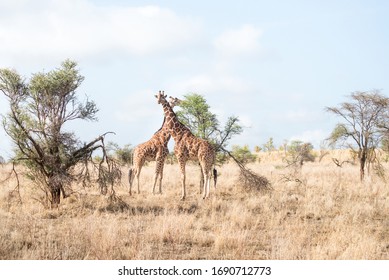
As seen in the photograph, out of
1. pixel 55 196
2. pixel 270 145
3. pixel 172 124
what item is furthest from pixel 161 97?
pixel 270 145

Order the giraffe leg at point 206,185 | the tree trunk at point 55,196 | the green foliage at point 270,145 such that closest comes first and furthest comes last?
1. the tree trunk at point 55,196
2. the giraffe leg at point 206,185
3. the green foliage at point 270,145

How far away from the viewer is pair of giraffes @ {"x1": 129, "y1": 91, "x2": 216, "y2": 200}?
1784 cm

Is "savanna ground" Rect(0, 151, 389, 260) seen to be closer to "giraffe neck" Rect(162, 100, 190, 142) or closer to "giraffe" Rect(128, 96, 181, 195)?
"giraffe" Rect(128, 96, 181, 195)

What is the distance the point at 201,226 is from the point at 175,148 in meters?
6.49

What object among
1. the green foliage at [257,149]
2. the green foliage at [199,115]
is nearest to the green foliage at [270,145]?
the green foliage at [257,149]

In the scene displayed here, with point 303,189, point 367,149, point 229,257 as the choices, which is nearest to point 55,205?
point 229,257

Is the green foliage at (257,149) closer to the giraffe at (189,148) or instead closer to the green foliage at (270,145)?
the green foliage at (270,145)

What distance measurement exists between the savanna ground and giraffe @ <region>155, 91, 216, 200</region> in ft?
3.57

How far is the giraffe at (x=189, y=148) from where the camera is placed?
698 inches

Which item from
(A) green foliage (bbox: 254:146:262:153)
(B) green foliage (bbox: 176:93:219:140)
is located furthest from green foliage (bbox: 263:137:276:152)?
(B) green foliage (bbox: 176:93:219:140)

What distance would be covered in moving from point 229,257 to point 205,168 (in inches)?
333

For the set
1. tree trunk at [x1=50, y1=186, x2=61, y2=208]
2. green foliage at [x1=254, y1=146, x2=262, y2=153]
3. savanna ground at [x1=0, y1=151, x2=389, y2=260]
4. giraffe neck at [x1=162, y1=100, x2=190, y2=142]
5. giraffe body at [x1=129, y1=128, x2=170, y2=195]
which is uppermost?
green foliage at [x1=254, y1=146, x2=262, y2=153]

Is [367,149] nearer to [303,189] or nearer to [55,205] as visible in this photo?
[303,189]

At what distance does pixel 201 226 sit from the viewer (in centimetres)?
1221
